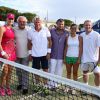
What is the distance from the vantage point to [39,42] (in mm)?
7395

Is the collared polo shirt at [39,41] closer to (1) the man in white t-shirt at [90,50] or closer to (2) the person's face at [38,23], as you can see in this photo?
(2) the person's face at [38,23]

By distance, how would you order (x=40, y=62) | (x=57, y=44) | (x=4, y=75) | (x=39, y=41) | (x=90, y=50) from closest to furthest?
1. (x=90, y=50)
2. (x=4, y=75)
3. (x=39, y=41)
4. (x=57, y=44)
5. (x=40, y=62)

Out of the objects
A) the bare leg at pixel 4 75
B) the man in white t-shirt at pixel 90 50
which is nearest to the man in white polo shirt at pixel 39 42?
the bare leg at pixel 4 75

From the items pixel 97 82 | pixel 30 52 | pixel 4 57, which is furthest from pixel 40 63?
pixel 97 82

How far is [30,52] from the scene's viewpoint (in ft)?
24.8

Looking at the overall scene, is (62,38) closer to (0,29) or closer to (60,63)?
(60,63)

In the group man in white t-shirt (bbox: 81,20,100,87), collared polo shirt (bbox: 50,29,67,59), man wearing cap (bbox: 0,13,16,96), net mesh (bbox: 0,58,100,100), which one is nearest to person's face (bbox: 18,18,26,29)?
man wearing cap (bbox: 0,13,16,96)

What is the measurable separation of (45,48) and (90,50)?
3.36ft

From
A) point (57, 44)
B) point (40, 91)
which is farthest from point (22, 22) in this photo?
point (40, 91)

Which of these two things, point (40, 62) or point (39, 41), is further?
point (40, 62)

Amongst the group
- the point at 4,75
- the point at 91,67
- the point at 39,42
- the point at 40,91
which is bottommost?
the point at 40,91

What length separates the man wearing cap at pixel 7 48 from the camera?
7.16 meters

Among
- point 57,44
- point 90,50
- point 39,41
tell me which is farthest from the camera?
point 57,44

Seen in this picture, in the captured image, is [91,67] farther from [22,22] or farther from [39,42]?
[22,22]
